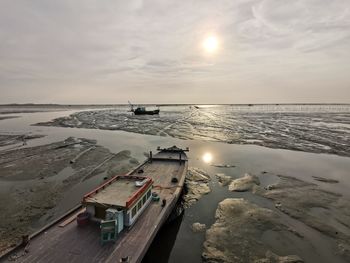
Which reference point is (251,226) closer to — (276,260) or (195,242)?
(276,260)

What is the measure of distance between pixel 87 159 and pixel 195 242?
2106 centimetres

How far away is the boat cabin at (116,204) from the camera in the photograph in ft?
33.5

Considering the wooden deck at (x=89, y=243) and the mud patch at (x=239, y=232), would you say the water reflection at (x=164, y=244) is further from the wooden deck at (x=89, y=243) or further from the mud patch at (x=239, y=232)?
the mud patch at (x=239, y=232)

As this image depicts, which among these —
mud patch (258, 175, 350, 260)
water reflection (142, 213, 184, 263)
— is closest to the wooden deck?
water reflection (142, 213, 184, 263)

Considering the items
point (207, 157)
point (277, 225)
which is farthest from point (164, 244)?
point (207, 157)

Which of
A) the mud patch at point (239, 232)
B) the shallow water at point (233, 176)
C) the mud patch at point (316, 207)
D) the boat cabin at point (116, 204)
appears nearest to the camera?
the boat cabin at point (116, 204)

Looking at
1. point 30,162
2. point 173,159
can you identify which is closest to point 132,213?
point 173,159

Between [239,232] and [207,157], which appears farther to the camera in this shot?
[207,157]

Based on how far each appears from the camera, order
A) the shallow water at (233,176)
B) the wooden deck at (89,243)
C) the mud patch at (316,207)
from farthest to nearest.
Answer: the mud patch at (316,207), the shallow water at (233,176), the wooden deck at (89,243)

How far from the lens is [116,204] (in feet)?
35.6

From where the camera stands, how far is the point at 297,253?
12117mm

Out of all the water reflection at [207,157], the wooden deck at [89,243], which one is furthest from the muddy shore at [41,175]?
the water reflection at [207,157]

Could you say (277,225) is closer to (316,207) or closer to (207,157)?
(316,207)

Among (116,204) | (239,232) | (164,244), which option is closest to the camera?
(116,204)
